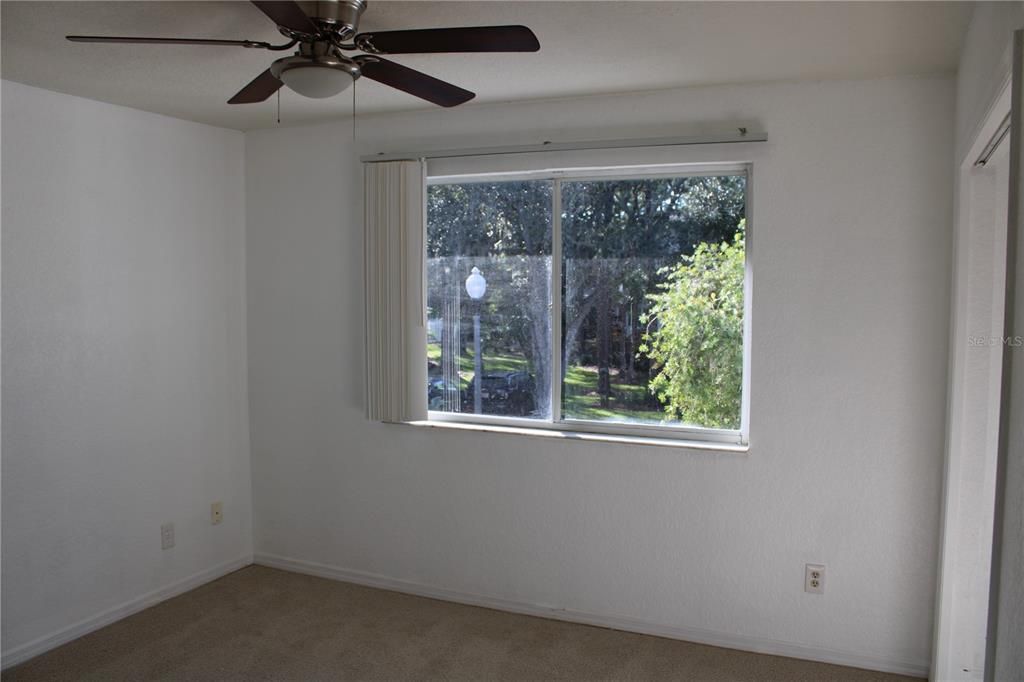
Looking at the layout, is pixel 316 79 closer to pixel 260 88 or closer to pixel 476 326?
pixel 260 88

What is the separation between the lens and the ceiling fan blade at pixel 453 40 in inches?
69.8

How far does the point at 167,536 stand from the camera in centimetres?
358

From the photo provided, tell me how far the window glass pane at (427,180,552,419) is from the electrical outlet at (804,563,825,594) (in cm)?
127

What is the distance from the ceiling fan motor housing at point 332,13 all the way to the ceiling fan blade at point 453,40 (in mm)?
47

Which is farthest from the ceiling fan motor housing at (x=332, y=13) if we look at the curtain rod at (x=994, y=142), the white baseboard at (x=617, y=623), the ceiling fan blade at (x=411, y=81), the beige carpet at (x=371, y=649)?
the white baseboard at (x=617, y=623)

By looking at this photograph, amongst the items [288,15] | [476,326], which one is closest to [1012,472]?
[288,15]

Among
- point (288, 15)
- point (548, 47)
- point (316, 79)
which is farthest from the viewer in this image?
point (548, 47)

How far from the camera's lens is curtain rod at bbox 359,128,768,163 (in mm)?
2955

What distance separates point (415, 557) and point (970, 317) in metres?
2.57

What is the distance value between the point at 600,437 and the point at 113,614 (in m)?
2.31

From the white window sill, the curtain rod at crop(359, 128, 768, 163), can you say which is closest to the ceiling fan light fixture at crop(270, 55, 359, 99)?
the curtain rod at crop(359, 128, 768, 163)

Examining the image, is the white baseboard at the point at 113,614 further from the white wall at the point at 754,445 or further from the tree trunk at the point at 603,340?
the tree trunk at the point at 603,340

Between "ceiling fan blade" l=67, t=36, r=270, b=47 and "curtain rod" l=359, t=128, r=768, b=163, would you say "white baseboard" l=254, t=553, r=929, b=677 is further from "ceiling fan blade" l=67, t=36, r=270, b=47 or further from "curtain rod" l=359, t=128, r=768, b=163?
"ceiling fan blade" l=67, t=36, r=270, b=47

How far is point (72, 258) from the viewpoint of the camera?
315 cm
